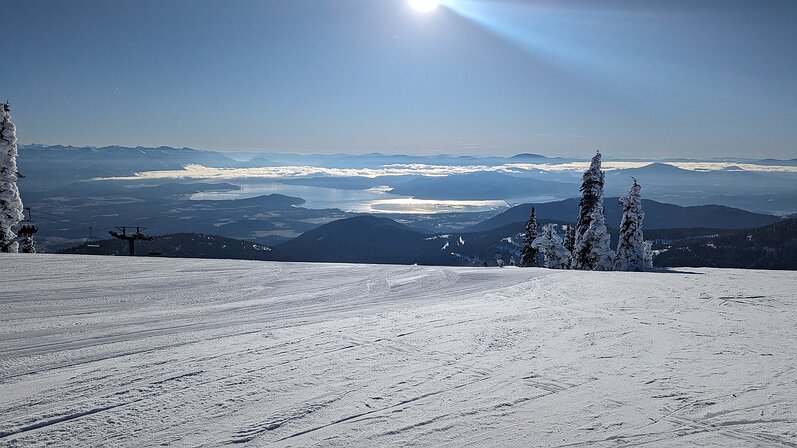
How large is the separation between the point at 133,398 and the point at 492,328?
4.06 m

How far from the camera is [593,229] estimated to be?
33.2 m

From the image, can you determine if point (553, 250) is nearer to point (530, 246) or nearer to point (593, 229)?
point (530, 246)

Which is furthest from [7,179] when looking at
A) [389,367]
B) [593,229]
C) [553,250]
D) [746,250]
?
[746,250]

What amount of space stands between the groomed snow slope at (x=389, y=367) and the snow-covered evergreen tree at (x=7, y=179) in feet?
96.2

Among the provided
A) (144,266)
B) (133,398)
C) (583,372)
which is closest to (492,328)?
(583,372)

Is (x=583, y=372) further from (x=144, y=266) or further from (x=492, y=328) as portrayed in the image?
(x=144, y=266)

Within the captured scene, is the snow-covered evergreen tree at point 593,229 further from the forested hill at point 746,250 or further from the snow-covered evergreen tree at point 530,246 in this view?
the forested hill at point 746,250

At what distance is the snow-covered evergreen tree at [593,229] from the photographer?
1289 inches

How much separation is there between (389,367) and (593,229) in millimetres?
32756

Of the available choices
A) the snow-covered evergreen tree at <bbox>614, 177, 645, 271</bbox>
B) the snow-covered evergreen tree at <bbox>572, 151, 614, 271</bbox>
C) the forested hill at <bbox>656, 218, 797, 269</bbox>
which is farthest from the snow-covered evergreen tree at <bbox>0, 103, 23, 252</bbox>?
the forested hill at <bbox>656, 218, 797, 269</bbox>

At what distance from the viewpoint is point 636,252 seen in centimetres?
3281

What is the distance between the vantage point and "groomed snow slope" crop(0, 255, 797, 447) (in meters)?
3.07

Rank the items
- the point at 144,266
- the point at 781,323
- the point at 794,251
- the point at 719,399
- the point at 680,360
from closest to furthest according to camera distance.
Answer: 1. the point at 719,399
2. the point at 680,360
3. the point at 781,323
4. the point at 144,266
5. the point at 794,251

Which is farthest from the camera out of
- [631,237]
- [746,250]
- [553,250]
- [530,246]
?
[746,250]
